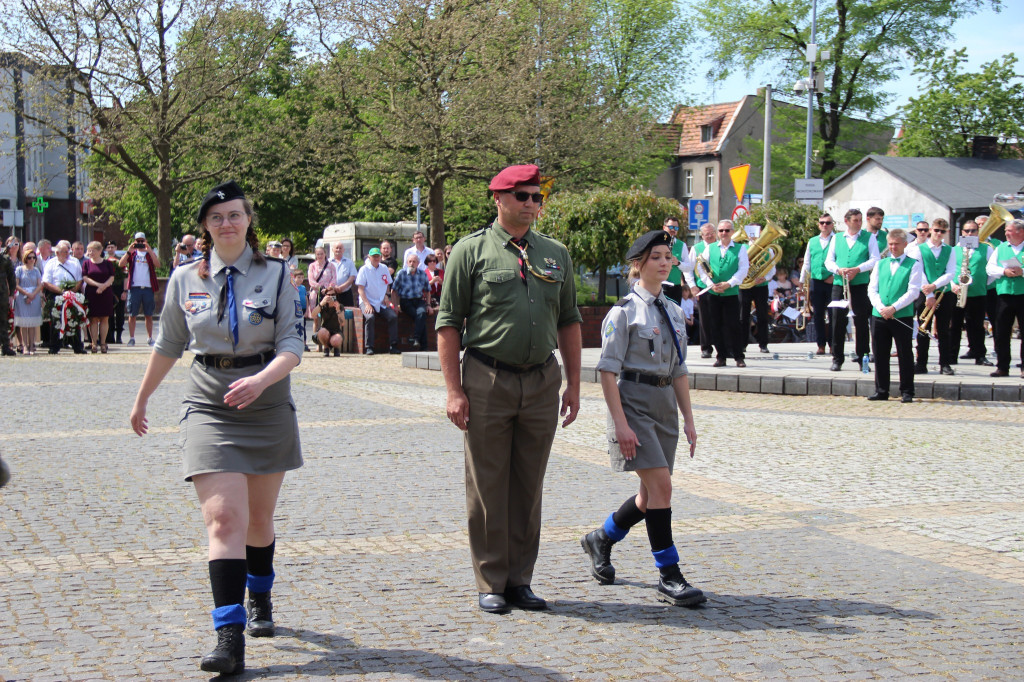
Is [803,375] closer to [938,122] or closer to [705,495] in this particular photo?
[705,495]

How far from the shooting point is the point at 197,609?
504 cm

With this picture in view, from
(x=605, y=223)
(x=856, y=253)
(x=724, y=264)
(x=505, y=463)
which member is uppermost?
(x=605, y=223)

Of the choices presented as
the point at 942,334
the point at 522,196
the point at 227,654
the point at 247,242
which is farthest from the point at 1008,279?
the point at 227,654

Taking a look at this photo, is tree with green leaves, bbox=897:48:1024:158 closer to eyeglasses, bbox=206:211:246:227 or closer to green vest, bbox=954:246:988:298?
green vest, bbox=954:246:988:298

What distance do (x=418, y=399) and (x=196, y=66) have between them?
22.0 meters

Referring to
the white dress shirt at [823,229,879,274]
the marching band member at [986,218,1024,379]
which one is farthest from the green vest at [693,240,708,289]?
the marching band member at [986,218,1024,379]

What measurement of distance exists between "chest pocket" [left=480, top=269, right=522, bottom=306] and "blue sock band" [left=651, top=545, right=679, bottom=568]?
1279 mm

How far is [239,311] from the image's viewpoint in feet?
14.8

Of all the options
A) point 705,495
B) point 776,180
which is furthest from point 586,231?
point 776,180

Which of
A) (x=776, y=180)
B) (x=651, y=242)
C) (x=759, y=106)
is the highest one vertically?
(x=759, y=106)

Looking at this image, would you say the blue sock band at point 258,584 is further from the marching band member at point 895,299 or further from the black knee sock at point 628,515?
the marching band member at point 895,299

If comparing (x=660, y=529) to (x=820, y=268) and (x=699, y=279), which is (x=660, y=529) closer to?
(x=699, y=279)

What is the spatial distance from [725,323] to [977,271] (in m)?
3.68

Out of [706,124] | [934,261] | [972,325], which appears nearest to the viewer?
[934,261]
